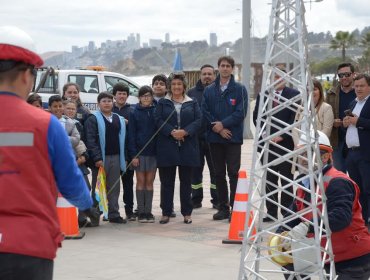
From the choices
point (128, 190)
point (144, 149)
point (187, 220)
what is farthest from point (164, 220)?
point (144, 149)

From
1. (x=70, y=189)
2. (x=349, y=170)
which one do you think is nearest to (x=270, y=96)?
(x=70, y=189)

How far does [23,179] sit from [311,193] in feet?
7.20

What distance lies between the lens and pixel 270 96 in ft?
17.3

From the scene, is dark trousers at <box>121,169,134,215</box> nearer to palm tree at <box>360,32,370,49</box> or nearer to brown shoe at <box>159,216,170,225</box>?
brown shoe at <box>159,216,170,225</box>

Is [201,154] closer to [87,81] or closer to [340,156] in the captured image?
[340,156]

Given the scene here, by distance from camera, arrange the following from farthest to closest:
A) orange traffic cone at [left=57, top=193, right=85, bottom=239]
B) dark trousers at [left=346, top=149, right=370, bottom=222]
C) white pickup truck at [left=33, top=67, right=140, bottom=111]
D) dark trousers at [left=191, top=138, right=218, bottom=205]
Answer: white pickup truck at [left=33, top=67, right=140, bottom=111], dark trousers at [left=191, top=138, right=218, bottom=205], dark trousers at [left=346, top=149, right=370, bottom=222], orange traffic cone at [left=57, top=193, right=85, bottom=239]

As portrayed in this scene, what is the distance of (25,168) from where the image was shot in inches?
130

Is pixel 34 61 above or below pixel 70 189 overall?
above

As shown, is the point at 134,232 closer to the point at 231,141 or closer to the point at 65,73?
the point at 231,141

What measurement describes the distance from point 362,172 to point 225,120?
183cm

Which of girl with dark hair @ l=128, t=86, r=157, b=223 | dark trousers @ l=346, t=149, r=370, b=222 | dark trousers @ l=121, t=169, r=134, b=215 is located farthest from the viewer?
dark trousers @ l=121, t=169, r=134, b=215

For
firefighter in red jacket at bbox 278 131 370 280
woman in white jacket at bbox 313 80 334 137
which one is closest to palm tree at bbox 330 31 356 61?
woman in white jacket at bbox 313 80 334 137

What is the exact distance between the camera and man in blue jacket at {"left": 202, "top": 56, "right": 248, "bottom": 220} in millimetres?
10164

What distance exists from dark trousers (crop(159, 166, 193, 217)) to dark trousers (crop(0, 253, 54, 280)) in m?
6.83
